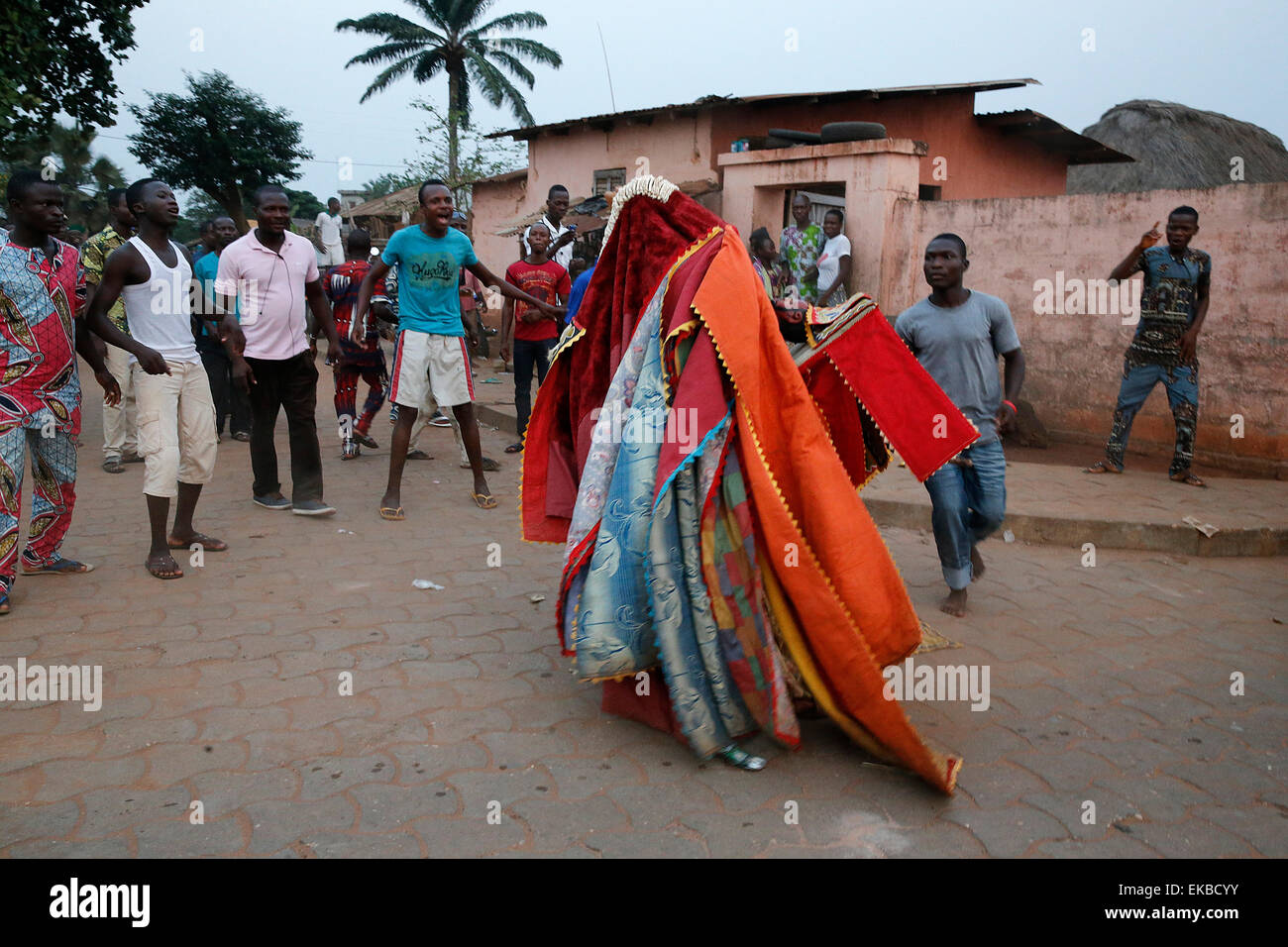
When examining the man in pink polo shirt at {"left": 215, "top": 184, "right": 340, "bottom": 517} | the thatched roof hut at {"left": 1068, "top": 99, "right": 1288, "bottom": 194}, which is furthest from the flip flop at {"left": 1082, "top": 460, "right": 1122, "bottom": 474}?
the thatched roof hut at {"left": 1068, "top": 99, "right": 1288, "bottom": 194}

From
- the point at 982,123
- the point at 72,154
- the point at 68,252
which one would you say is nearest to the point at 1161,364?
the point at 68,252

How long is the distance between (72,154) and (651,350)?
165 feet

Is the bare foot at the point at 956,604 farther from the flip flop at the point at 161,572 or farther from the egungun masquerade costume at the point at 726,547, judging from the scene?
the flip flop at the point at 161,572

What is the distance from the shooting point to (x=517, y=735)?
136 inches

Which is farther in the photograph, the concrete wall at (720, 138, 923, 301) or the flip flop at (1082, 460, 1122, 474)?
the concrete wall at (720, 138, 923, 301)

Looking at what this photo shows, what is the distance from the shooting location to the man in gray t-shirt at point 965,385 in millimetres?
4695

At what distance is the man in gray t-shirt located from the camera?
4695 millimetres

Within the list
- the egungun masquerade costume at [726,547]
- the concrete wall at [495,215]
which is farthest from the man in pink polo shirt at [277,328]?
the concrete wall at [495,215]

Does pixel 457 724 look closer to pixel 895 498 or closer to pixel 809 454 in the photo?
pixel 809 454

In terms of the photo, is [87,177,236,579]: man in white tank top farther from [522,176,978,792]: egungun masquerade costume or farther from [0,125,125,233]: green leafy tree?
[0,125,125,233]: green leafy tree

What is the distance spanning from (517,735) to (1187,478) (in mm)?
A: 6341

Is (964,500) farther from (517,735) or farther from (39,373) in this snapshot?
(39,373)

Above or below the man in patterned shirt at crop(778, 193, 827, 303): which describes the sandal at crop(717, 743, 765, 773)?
below

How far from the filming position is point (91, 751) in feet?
10.6
